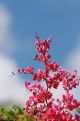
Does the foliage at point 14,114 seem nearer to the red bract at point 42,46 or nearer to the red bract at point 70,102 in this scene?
the red bract at point 70,102

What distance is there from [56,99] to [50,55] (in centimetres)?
68

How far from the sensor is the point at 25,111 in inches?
303

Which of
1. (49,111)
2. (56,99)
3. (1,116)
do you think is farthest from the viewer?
(1,116)

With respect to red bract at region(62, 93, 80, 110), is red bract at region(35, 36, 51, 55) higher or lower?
higher

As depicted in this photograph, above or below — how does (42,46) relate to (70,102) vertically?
above

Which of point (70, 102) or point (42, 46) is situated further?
point (42, 46)

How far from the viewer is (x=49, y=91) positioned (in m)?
7.46

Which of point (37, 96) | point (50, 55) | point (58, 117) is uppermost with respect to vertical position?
point (50, 55)

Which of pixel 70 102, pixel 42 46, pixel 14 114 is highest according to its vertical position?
pixel 42 46

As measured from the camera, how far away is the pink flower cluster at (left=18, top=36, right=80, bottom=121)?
7051 millimetres

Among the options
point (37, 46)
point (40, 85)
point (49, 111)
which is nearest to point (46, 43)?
point (37, 46)

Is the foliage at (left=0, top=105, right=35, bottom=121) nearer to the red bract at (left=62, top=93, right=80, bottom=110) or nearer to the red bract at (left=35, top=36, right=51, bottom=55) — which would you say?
the red bract at (left=62, top=93, right=80, bottom=110)

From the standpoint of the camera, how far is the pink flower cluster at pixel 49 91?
705cm

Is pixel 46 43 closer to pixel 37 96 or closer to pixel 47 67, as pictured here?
pixel 47 67
